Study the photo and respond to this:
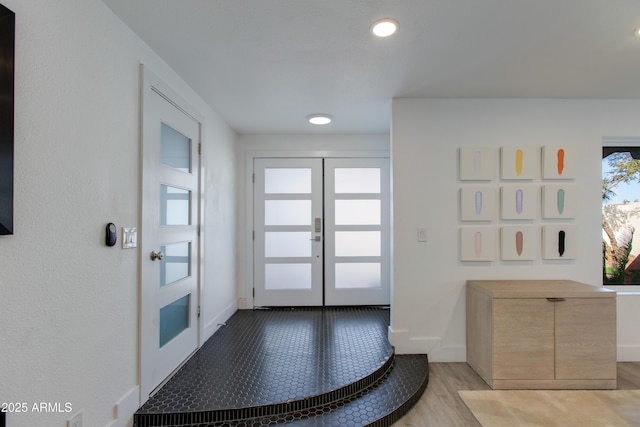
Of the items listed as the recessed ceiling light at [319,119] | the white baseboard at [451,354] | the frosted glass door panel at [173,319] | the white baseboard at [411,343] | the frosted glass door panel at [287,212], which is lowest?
the white baseboard at [451,354]

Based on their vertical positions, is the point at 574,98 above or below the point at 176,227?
above

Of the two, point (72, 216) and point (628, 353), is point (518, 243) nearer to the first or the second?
point (628, 353)

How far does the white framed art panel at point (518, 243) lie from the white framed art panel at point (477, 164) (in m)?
0.50

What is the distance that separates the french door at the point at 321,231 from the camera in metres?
4.04

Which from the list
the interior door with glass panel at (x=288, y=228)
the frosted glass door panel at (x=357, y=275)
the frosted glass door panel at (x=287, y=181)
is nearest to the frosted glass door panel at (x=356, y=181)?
the interior door with glass panel at (x=288, y=228)

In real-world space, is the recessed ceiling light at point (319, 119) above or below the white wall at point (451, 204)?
above

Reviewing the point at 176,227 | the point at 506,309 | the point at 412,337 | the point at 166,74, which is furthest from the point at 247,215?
the point at 506,309

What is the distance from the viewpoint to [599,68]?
89.8 inches

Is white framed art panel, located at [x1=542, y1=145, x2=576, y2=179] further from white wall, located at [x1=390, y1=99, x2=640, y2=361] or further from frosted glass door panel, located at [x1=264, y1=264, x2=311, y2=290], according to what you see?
frosted glass door panel, located at [x1=264, y1=264, x2=311, y2=290]

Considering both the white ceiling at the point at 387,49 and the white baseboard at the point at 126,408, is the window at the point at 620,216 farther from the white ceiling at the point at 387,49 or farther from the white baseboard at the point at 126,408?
the white baseboard at the point at 126,408

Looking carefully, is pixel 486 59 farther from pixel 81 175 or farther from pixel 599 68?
pixel 81 175

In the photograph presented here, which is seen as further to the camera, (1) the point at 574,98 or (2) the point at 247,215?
(2) the point at 247,215

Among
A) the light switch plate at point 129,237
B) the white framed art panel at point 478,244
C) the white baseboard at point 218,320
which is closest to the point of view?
the light switch plate at point 129,237

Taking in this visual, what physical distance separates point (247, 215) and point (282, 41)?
2488mm
